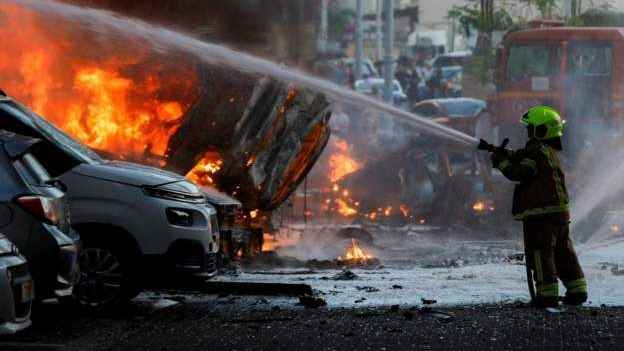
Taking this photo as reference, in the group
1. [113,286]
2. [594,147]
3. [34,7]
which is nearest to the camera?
[113,286]

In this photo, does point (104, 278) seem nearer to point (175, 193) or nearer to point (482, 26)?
point (175, 193)

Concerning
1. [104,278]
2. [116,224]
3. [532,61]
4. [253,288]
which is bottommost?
[253,288]

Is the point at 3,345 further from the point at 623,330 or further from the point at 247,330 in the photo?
the point at 623,330

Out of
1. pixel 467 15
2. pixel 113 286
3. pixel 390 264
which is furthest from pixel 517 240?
pixel 467 15

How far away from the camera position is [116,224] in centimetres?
1002

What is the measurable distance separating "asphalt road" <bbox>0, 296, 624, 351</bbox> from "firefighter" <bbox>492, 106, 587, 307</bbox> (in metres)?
0.33

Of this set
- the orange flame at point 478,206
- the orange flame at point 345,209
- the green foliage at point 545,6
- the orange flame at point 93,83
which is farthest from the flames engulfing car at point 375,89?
the orange flame at point 93,83

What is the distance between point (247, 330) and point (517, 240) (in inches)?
404

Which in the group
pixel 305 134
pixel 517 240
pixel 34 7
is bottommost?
pixel 517 240

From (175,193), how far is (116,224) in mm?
574

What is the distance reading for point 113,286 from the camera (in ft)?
33.0

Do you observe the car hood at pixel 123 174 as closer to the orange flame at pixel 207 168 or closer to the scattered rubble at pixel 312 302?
the scattered rubble at pixel 312 302

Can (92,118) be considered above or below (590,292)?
above

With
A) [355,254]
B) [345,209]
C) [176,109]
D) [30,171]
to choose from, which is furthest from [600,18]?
[30,171]
